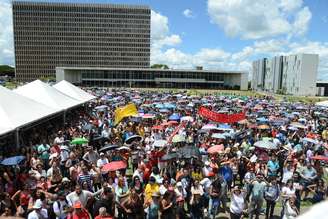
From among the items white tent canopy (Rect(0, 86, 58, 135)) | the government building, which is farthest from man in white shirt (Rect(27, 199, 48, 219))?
the government building

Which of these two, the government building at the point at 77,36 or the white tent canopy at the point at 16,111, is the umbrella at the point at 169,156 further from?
the government building at the point at 77,36

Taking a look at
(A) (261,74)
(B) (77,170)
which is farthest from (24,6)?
(B) (77,170)

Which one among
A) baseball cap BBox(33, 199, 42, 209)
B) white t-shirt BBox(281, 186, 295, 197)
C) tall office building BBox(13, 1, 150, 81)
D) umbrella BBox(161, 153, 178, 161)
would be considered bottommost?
white t-shirt BBox(281, 186, 295, 197)

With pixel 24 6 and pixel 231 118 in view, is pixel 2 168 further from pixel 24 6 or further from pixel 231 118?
pixel 24 6

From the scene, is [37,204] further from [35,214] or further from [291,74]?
[291,74]

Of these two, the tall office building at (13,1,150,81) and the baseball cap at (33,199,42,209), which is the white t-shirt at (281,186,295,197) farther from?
the tall office building at (13,1,150,81)

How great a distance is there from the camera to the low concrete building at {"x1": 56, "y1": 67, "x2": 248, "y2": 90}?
111188 mm

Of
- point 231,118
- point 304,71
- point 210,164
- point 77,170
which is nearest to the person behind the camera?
point 77,170

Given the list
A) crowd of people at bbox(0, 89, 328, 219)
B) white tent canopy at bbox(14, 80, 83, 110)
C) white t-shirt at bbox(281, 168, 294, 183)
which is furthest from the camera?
white tent canopy at bbox(14, 80, 83, 110)

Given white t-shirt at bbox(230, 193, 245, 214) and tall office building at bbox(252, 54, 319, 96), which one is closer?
white t-shirt at bbox(230, 193, 245, 214)

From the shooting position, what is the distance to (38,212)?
709 cm

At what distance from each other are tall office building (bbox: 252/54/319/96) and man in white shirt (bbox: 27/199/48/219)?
123864 mm

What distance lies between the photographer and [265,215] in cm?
Result: 981

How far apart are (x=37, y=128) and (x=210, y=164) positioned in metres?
12.6
